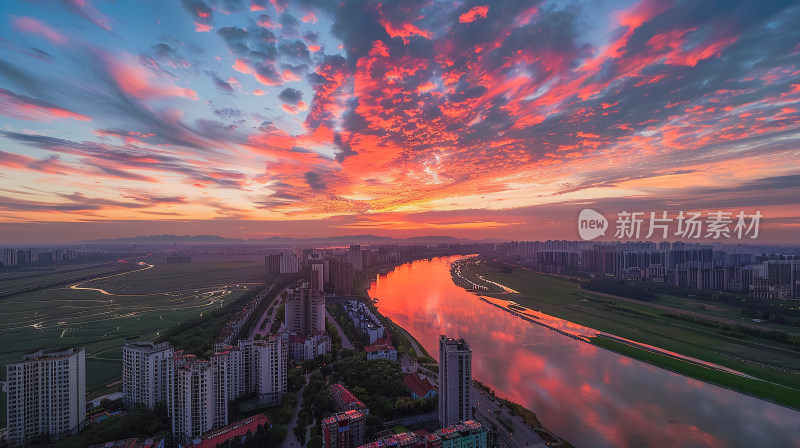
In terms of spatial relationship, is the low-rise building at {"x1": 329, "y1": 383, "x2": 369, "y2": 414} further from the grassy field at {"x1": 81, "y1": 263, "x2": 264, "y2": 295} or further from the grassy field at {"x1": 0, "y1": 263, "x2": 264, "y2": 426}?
the grassy field at {"x1": 81, "y1": 263, "x2": 264, "y2": 295}

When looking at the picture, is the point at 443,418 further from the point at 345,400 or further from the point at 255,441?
the point at 255,441

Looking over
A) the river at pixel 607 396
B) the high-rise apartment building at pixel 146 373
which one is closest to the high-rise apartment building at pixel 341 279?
the river at pixel 607 396

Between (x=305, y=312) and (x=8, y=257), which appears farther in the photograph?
(x=8, y=257)

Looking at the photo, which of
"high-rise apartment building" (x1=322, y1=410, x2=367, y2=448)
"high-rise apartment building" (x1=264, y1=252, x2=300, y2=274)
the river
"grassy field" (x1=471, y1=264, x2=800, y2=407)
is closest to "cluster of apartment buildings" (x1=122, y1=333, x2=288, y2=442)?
"high-rise apartment building" (x1=322, y1=410, x2=367, y2=448)

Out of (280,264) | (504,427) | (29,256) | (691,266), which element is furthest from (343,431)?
(29,256)

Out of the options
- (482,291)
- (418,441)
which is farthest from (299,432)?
(482,291)

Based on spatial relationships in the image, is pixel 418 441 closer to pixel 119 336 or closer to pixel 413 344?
pixel 413 344

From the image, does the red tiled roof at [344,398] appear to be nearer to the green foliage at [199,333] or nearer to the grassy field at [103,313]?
the green foliage at [199,333]
